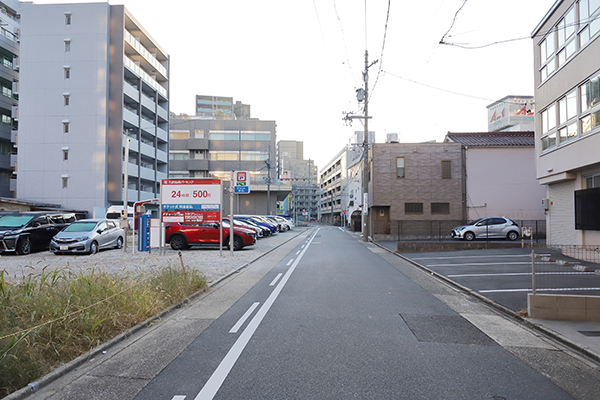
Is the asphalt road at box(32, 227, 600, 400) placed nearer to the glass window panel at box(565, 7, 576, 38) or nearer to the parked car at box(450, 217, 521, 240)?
the glass window panel at box(565, 7, 576, 38)

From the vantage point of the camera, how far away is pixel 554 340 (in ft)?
19.4

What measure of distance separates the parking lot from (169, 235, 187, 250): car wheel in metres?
10.8

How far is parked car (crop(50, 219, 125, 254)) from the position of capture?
642 inches

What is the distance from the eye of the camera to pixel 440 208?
31359 millimetres

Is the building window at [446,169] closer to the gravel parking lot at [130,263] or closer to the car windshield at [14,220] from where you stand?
the gravel parking lot at [130,263]

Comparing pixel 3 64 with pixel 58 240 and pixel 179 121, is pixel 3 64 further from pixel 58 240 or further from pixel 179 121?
pixel 58 240

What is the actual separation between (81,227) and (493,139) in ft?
97.0

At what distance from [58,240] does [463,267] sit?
15.4 m

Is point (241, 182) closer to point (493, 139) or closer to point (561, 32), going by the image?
point (561, 32)

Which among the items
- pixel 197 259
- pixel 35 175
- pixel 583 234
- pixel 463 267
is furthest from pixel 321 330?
pixel 35 175

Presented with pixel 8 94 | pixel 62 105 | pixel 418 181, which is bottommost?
pixel 418 181

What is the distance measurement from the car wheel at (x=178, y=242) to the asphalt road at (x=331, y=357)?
11819 mm

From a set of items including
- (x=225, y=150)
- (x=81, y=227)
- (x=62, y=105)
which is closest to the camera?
(x=81, y=227)

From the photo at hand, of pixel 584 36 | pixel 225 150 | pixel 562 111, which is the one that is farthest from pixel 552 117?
pixel 225 150
